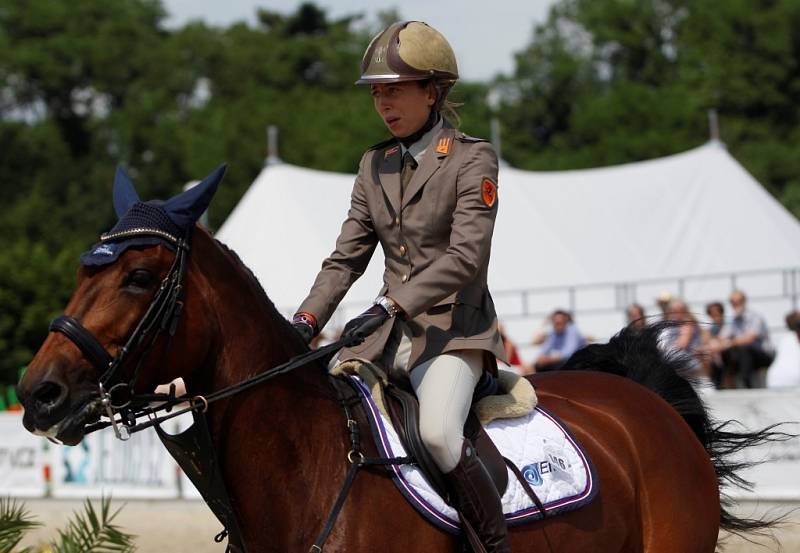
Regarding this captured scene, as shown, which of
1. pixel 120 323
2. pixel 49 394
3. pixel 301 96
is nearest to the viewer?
pixel 49 394

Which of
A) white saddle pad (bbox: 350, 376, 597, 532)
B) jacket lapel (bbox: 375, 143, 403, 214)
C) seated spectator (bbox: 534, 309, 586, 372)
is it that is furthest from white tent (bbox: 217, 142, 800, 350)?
jacket lapel (bbox: 375, 143, 403, 214)

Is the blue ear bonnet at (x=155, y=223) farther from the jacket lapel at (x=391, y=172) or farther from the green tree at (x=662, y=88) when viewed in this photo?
the green tree at (x=662, y=88)

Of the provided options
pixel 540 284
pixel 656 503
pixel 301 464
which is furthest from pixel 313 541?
pixel 540 284

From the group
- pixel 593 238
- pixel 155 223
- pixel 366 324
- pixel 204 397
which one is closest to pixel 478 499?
pixel 366 324

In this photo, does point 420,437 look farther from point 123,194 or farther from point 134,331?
point 123,194

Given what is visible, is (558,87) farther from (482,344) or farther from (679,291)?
(482,344)

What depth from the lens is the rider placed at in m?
4.40

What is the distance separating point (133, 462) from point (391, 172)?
10.4m

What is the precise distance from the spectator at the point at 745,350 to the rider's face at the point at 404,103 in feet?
33.8

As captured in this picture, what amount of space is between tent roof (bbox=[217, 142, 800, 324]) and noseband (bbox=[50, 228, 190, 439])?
47.5 feet

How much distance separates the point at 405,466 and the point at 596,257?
16.7 metres

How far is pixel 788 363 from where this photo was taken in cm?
1366

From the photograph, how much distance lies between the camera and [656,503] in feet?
17.9

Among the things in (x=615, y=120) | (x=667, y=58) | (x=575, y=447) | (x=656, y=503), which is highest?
(x=667, y=58)
